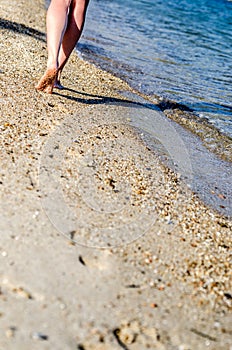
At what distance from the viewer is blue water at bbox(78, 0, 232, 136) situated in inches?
289

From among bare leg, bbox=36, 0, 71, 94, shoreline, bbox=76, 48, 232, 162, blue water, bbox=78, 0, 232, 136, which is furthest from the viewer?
blue water, bbox=78, 0, 232, 136

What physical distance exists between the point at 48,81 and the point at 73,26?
0.62 meters

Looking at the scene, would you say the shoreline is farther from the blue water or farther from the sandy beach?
the sandy beach

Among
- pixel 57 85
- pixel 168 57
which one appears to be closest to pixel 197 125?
pixel 57 85

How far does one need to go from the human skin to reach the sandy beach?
27 centimetres

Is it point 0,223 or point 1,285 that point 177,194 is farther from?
point 1,285

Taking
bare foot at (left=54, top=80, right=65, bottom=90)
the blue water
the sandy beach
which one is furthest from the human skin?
the blue water

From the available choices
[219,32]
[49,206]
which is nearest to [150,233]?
[49,206]

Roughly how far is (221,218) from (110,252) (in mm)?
1287

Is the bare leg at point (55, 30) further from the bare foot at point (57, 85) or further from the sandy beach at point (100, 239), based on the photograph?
the bare foot at point (57, 85)

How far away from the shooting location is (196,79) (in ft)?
27.8

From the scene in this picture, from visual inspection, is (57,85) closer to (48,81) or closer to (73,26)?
(48,81)

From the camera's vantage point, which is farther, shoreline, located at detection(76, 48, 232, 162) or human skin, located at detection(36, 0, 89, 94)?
shoreline, located at detection(76, 48, 232, 162)

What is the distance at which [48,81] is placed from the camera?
4500mm
